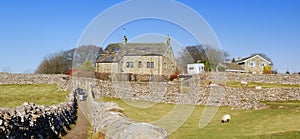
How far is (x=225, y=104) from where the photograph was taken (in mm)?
36188

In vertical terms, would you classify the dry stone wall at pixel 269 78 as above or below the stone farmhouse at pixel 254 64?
below

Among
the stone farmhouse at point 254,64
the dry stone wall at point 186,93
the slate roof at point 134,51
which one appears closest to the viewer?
the slate roof at point 134,51

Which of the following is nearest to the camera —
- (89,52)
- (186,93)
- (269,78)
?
(89,52)

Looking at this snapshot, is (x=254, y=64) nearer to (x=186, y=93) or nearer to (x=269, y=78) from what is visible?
(x=269, y=78)

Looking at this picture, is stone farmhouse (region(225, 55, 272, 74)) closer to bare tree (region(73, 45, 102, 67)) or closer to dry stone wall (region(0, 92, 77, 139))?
bare tree (region(73, 45, 102, 67))

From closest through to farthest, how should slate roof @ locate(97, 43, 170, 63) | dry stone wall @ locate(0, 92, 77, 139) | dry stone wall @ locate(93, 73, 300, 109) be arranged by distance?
dry stone wall @ locate(0, 92, 77, 139)
slate roof @ locate(97, 43, 170, 63)
dry stone wall @ locate(93, 73, 300, 109)

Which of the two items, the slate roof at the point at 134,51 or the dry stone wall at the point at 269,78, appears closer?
the slate roof at the point at 134,51

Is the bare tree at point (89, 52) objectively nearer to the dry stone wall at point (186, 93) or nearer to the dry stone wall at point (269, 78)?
the dry stone wall at point (186, 93)

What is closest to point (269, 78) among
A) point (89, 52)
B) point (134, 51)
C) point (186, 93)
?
point (186, 93)

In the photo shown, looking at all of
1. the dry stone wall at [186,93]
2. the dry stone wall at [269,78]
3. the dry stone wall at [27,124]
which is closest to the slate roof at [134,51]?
the dry stone wall at [27,124]

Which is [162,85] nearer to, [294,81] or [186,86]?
[186,86]

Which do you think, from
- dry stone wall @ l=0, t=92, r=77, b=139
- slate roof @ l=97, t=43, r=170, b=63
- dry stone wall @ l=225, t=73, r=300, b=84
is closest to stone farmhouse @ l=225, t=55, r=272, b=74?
dry stone wall @ l=225, t=73, r=300, b=84

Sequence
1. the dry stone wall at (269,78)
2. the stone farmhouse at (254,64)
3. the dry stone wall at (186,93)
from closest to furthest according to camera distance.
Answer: the dry stone wall at (186,93) → the dry stone wall at (269,78) → the stone farmhouse at (254,64)

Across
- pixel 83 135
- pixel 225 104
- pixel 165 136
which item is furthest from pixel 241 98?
pixel 165 136
